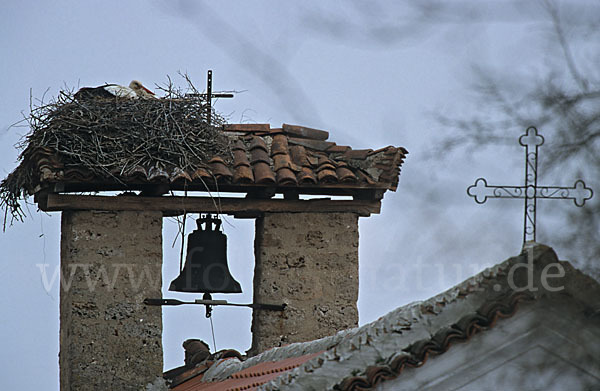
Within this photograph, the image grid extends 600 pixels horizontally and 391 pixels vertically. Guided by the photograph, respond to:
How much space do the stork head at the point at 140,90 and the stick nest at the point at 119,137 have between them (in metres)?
0.19

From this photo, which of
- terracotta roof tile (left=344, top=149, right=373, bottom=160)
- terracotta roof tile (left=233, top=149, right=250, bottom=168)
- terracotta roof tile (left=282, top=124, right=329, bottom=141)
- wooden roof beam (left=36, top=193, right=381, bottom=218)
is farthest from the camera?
terracotta roof tile (left=282, top=124, right=329, bottom=141)

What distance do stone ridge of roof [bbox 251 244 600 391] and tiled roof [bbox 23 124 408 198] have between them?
281cm

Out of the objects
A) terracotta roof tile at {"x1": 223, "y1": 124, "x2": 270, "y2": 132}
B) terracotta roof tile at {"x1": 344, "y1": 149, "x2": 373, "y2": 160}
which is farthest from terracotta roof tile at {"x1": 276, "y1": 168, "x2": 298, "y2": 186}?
terracotta roof tile at {"x1": 223, "y1": 124, "x2": 270, "y2": 132}

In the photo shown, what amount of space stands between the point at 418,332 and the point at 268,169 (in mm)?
3365

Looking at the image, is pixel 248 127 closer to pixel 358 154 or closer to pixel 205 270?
pixel 358 154

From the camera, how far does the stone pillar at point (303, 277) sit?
6.73 metres

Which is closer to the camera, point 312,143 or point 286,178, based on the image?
point 286,178

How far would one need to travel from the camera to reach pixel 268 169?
6.65 meters

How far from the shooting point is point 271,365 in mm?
5078

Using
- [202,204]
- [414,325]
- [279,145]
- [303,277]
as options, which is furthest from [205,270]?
[414,325]

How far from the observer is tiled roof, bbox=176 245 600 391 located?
3117 mm

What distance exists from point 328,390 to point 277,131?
13.0 feet

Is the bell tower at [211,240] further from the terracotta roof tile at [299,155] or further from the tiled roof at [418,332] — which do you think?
the tiled roof at [418,332]

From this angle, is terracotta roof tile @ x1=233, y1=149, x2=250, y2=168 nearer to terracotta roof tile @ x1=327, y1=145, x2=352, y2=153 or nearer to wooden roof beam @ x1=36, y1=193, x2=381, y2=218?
wooden roof beam @ x1=36, y1=193, x2=381, y2=218
